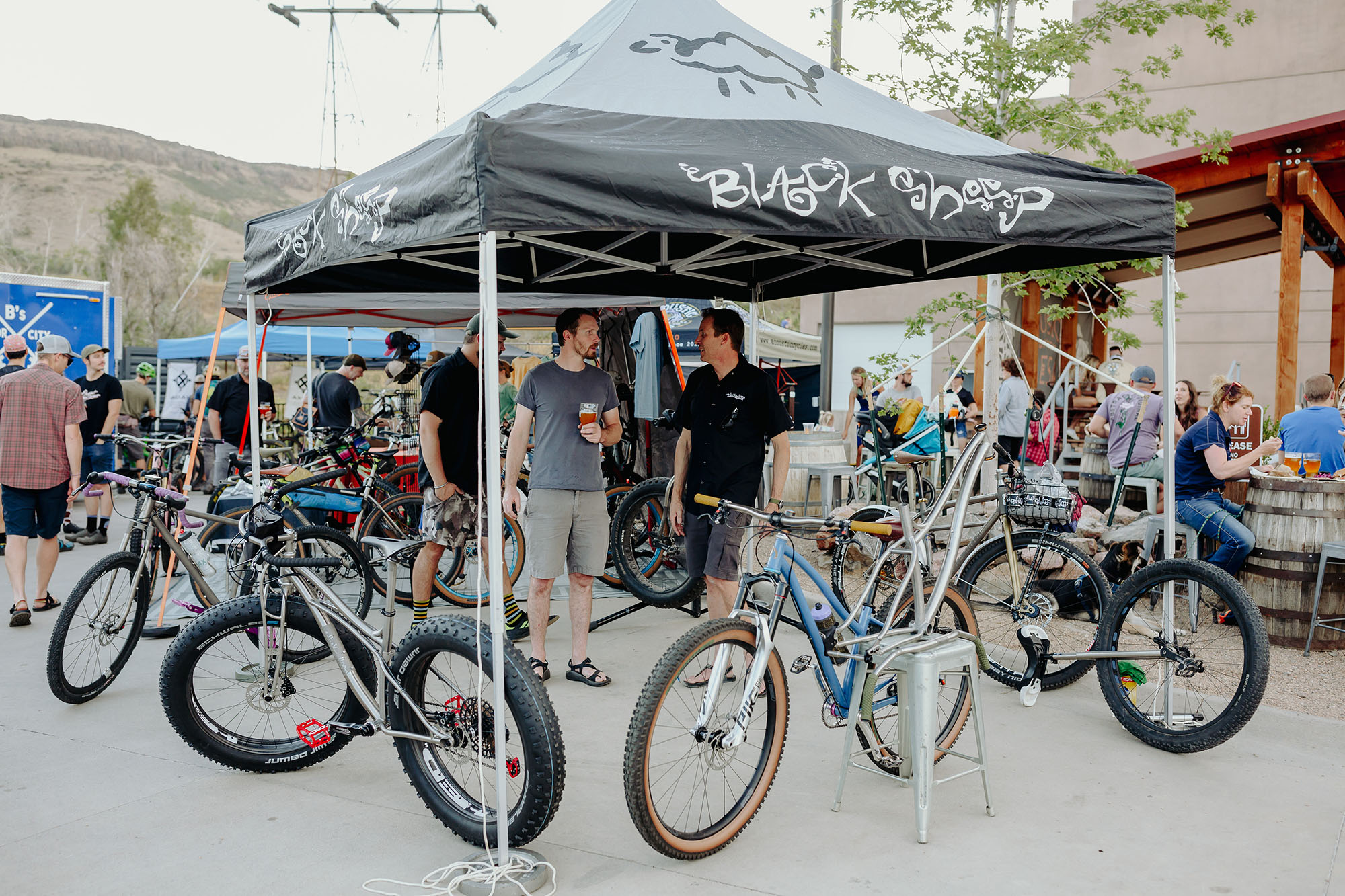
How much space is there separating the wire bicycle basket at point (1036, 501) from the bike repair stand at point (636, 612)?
2173 mm

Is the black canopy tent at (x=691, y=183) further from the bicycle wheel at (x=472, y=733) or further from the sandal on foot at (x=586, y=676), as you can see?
the sandal on foot at (x=586, y=676)

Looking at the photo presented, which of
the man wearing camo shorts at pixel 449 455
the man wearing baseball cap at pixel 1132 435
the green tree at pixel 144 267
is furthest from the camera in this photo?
the green tree at pixel 144 267

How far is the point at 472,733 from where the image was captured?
3.26 metres

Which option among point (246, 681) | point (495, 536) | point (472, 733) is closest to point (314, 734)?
point (246, 681)

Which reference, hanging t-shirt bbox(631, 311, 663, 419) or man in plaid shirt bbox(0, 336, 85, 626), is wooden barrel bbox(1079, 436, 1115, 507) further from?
man in plaid shirt bbox(0, 336, 85, 626)

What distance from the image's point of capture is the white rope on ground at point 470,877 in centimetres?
288

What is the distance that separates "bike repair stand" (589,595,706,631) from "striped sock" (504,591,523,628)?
46cm

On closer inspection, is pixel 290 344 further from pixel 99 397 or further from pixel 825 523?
pixel 825 523

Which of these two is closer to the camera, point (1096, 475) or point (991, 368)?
point (991, 368)

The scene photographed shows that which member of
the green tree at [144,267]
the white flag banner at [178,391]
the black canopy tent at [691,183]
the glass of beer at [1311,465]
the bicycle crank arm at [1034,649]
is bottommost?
the bicycle crank arm at [1034,649]

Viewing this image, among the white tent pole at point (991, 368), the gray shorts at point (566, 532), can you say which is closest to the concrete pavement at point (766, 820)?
the gray shorts at point (566, 532)

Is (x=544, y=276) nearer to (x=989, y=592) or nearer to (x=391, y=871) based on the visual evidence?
(x=989, y=592)

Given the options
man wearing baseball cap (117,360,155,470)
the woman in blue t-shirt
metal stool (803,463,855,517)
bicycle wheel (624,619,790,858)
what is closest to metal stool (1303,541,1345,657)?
the woman in blue t-shirt

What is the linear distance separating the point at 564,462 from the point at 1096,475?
594 centimetres
